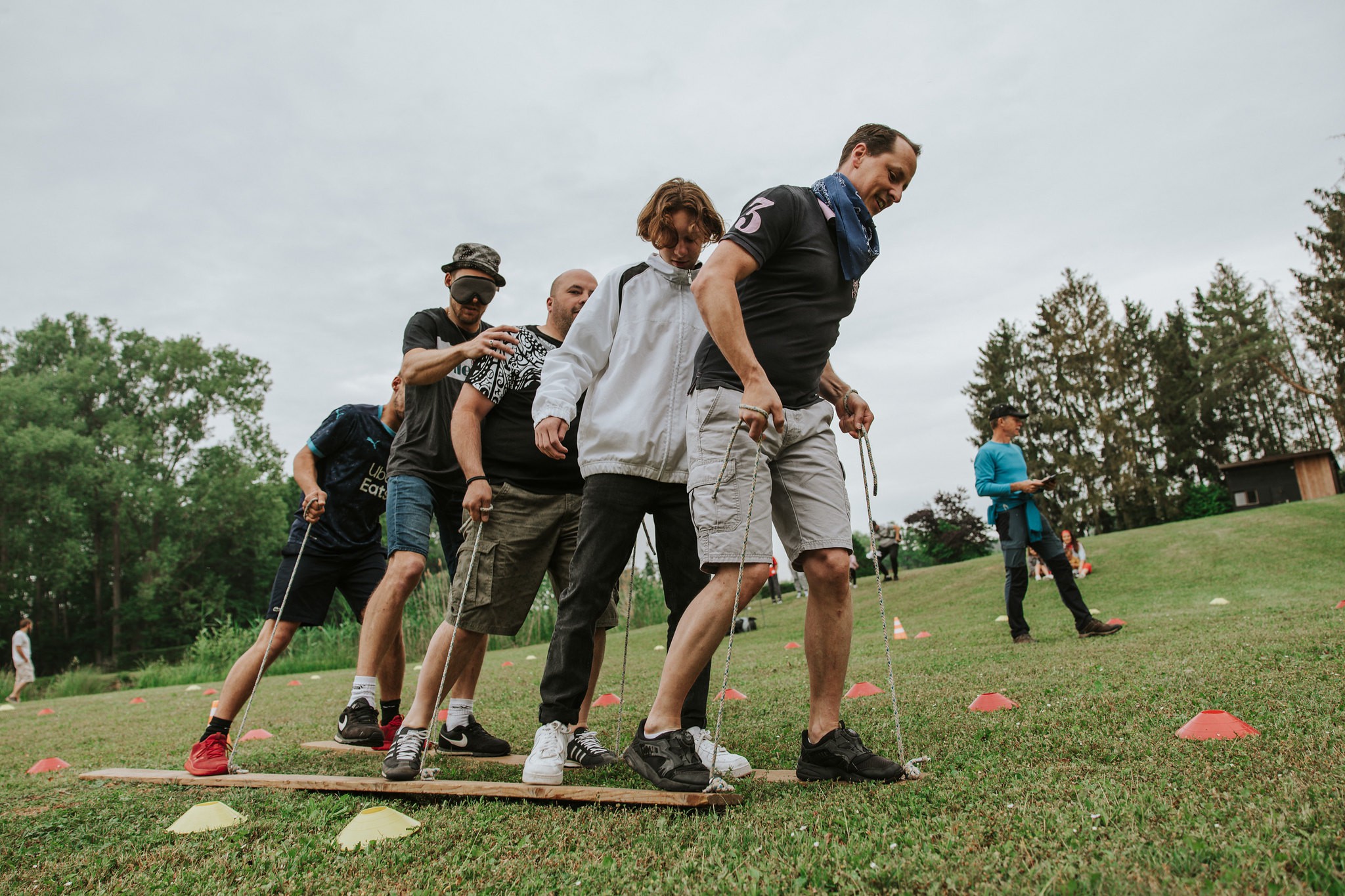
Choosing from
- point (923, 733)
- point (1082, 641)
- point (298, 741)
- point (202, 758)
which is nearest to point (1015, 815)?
point (923, 733)

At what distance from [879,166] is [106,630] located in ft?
172

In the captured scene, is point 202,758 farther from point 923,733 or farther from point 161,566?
point 161,566

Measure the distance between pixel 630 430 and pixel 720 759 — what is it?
1.24m

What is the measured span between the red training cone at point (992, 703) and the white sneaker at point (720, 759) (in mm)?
1229

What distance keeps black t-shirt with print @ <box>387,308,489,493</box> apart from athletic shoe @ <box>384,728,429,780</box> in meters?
1.31

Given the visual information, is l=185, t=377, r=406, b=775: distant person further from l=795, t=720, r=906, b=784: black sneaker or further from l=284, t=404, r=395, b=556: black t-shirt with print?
l=795, t=720, r=906, b=784: black sneaker

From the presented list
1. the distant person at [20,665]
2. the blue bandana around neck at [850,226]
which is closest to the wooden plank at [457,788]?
the blue bandana around neck at [850,226]

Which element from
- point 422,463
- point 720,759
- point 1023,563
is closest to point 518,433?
point 422,463

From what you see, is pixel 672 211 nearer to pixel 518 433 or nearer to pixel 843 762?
pixel 518 433

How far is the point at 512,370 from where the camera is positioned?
378 cm

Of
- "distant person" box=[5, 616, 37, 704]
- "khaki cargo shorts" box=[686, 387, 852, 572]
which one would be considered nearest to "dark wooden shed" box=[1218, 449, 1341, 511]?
"khaki cargo shorts" box=[686, 387, 852, 572]

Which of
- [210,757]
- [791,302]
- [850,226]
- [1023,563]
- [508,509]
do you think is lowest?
[210,757]

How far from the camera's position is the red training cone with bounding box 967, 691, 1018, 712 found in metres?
3.57

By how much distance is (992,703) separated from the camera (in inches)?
143
